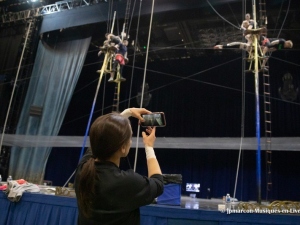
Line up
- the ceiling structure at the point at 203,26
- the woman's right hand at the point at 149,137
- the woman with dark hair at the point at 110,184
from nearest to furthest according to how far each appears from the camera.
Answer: the woman with dark hair at the point at 110,184
the woman's right hand at the point at 149,137
the ceiling structure at the point at 203,26

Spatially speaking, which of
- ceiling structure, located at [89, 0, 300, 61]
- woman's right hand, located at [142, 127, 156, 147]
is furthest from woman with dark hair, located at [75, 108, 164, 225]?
ceiling structure, located at [89, 0, 300, 61]

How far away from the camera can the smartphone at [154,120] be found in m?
0.82

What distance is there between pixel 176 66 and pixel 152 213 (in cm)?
456

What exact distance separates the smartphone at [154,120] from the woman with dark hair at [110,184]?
0.14m

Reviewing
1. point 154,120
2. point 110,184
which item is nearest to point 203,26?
point 154,120

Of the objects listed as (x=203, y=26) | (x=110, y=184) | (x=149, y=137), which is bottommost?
(x=110, y=184)

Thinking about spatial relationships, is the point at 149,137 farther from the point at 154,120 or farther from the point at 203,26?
the point at 203,26

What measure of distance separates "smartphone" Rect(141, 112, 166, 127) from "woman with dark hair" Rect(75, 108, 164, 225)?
0.45 ft

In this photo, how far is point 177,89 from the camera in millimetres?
5926

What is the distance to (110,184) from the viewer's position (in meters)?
0.65

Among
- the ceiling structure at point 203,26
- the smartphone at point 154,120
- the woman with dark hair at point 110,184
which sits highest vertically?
the ceiling structure at point 203,26

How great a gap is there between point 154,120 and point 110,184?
248 millimetres

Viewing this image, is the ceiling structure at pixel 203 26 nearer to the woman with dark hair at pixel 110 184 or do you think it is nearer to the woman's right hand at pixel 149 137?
the woman's right hand at pixel 149 137

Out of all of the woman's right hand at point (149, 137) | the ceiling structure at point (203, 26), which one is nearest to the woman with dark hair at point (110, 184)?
the woman's right hand at point (149, 137)
